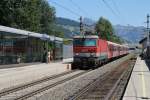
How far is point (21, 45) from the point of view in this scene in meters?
36.2

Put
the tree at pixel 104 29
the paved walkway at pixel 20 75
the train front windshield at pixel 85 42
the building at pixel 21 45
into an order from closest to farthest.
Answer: the paved walkway at pixel 20 75 → the building at pixel 21 45 → the train front windshield at pixel 85 42 → the tree at pixel 104 29

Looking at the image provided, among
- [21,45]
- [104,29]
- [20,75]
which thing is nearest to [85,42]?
[21,45]

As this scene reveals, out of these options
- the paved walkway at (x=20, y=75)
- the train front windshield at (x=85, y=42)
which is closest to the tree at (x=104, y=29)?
the train front windshield at (x=85, y=42)

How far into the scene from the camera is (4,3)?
7112 cm

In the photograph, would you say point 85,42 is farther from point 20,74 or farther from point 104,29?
point 104,29

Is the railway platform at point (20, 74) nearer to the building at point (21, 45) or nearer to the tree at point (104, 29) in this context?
the building at point (21, 45)

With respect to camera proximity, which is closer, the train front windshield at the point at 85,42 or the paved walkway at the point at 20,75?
the paved walkway at the point at 20,75

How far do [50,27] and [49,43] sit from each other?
204 feet

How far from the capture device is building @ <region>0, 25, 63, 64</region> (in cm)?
3197

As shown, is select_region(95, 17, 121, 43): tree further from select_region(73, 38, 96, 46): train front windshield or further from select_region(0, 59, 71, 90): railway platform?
select_region(0, 59, 71, 90): railway platform

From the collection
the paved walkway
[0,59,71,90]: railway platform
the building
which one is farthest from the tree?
the paved walkway

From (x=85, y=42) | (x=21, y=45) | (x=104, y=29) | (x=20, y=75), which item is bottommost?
(x=20, y=75)

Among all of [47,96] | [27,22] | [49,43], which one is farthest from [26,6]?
[47,96]

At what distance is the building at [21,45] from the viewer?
3197 cm
